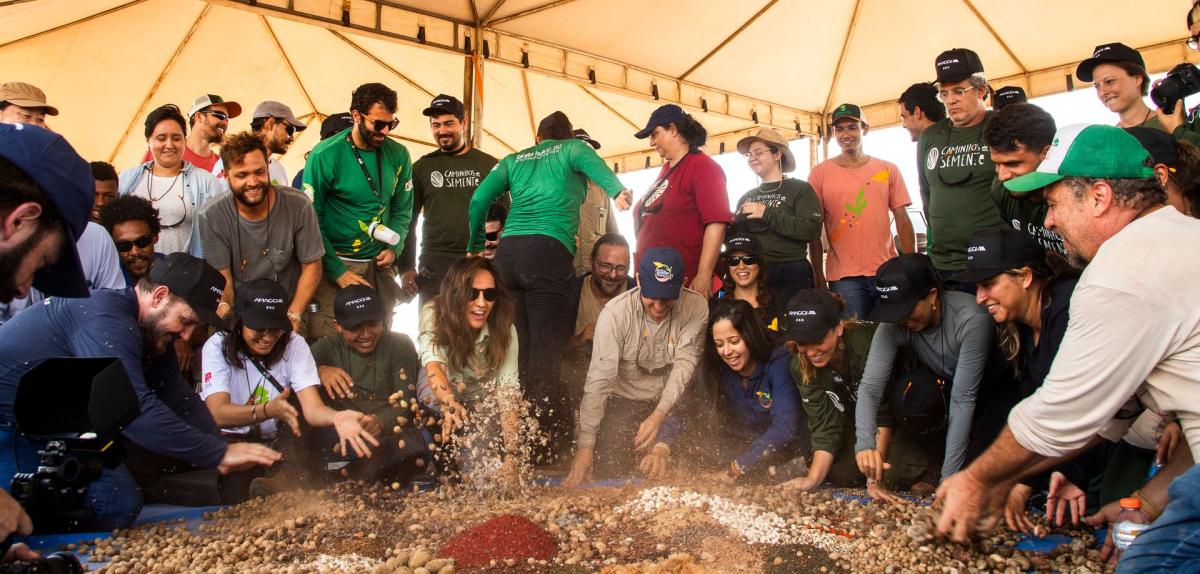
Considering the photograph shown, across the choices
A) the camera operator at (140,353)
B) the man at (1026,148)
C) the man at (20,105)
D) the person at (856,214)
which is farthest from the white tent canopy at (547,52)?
the man at (1026,148)

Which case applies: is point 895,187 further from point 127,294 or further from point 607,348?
point 127,294

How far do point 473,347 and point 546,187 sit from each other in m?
1.05

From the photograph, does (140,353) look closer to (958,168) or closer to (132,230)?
(132,230)

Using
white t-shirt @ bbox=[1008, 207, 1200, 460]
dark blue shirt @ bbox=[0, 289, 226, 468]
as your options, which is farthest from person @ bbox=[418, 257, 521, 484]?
white t-shirt @ bbox=[1008, 207, 1200, 460]

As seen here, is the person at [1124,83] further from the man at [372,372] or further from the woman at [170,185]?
the woman at [170,185]

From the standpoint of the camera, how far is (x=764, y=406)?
15.0 feet

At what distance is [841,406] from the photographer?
4.30 meters

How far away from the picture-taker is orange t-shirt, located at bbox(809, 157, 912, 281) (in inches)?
206

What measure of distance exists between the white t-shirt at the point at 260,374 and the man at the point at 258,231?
0.20 meters

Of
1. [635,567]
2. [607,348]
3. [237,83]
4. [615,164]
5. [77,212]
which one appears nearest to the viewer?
[77,212]

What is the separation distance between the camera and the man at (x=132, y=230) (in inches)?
173

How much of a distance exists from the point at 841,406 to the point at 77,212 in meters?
3.51

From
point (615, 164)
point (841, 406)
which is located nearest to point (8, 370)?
point (841, 406)

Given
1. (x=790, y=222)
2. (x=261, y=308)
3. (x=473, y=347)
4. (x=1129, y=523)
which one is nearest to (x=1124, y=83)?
(x=790, y=222)
